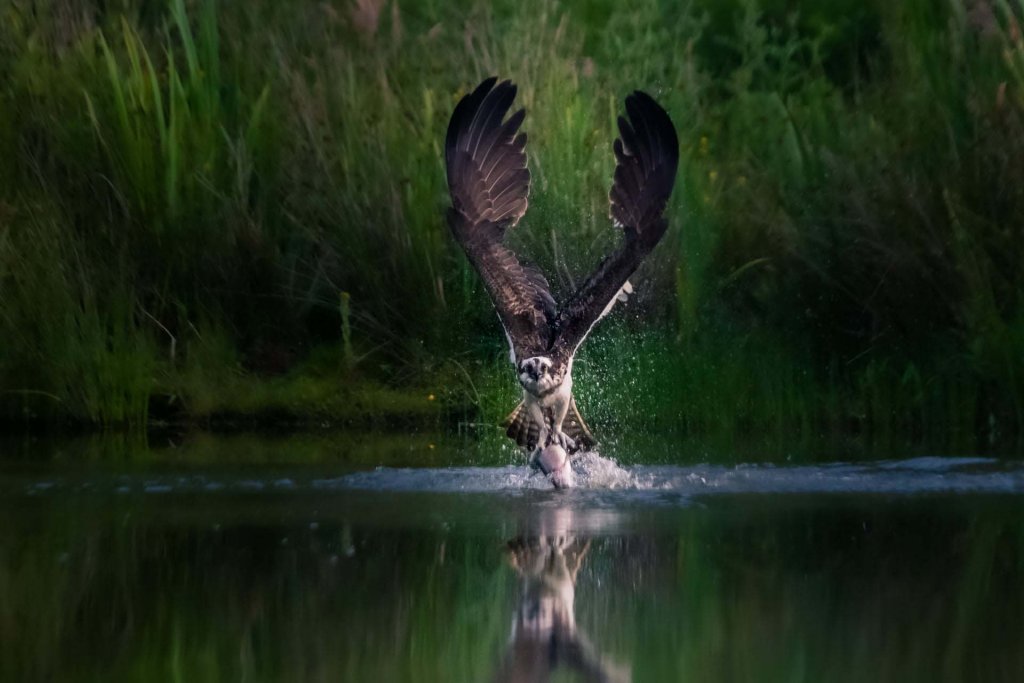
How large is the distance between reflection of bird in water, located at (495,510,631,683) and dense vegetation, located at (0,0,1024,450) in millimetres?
4219

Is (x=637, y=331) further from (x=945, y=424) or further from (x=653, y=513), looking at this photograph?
(x=653, y=513)

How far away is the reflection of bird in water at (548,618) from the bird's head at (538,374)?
61.2 inches

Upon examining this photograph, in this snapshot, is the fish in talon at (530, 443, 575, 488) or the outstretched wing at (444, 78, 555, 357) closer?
the fish in talon at (530, 443, 575, 488)

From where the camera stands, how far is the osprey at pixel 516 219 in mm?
11422

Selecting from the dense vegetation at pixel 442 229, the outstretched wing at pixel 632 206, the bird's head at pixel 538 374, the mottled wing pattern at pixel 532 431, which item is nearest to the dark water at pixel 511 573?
the mottled wing pattern at pixel 532 431

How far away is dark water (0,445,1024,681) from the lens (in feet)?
22.4

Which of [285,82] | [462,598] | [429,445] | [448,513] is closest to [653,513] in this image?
[448,513]

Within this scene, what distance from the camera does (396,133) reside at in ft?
47.3

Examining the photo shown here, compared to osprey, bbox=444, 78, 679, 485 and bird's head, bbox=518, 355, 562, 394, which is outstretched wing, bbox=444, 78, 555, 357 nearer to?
osprey, bbox=444, 78, 679, 485

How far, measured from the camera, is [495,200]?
1215cm

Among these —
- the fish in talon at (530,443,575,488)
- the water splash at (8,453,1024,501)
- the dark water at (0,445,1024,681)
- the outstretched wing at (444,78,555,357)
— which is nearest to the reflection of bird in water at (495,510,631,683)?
the dark water at (0,445,1024,681)

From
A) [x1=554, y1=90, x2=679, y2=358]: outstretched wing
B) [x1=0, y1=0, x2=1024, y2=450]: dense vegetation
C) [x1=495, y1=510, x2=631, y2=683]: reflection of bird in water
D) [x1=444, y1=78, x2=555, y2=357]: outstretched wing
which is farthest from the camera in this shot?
[x1=0, y1=0, x2=1024, y2=450]: dense vegetation

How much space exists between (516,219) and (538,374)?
1217mm

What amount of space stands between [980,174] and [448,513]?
15.3 ft
